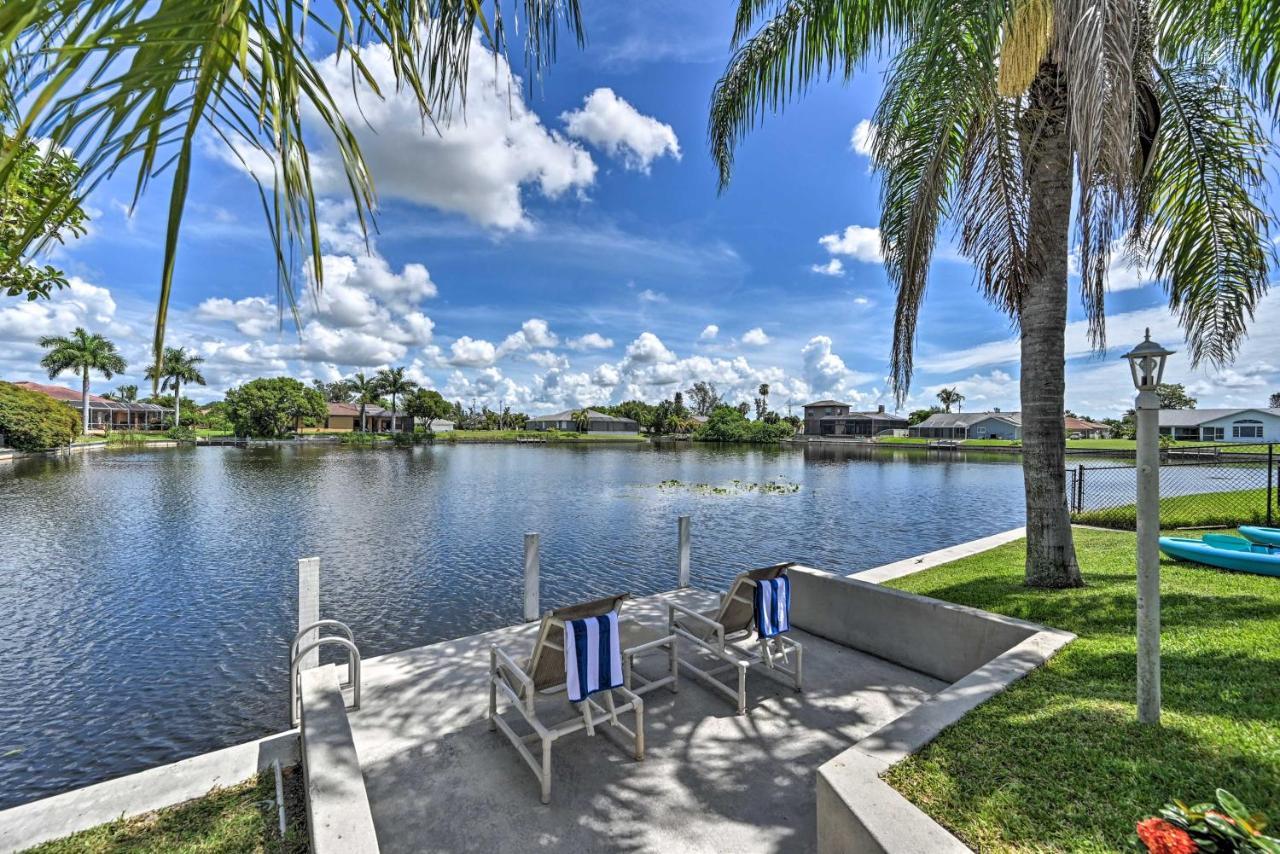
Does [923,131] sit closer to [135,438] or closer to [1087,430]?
[135,438]

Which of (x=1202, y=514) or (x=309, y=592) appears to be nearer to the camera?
(x=309, y=592)

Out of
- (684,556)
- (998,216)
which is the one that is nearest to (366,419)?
(684,556)

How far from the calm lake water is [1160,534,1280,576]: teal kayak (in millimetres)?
5722

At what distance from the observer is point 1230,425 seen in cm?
5741

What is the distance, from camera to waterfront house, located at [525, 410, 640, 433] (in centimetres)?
9706

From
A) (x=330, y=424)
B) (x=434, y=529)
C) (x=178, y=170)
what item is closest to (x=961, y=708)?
(x=178, y=170)

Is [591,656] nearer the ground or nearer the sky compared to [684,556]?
nearer the sky

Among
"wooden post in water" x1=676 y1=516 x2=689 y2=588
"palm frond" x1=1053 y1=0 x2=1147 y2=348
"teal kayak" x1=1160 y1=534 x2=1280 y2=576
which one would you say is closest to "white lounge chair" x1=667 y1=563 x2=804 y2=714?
"wooden post in water" x1=676 y1=516 x2=689 y2=588

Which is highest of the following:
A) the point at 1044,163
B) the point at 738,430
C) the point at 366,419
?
the point at 1044,163

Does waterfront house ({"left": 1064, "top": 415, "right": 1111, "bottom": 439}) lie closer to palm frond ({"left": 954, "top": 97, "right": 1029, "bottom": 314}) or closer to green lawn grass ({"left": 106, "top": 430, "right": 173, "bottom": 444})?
palm frond ({"left": 954, "top": 97, "right": 1029, "bottom": 314})

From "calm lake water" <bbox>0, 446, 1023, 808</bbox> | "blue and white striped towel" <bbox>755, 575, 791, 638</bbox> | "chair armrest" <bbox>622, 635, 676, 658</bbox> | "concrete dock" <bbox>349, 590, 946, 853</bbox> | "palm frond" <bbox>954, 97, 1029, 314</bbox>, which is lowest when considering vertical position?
"calm lake water" <bbox>0, 446, 1023, 808</bbox>

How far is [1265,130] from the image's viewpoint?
5535 millimetres

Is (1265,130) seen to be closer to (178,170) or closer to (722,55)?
(722,55)

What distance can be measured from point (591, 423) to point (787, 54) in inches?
3595
